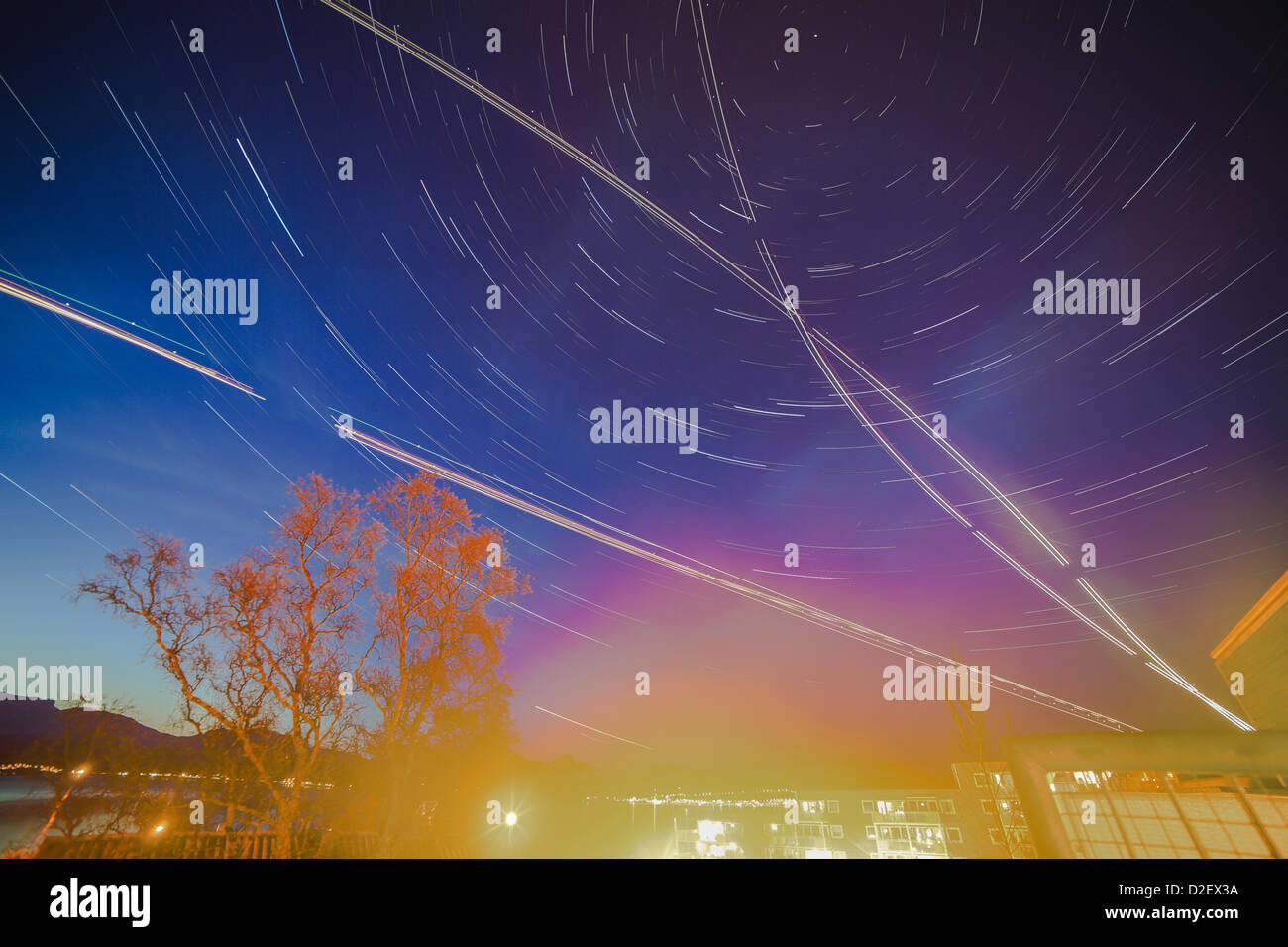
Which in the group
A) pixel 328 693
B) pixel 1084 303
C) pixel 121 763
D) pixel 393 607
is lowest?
pixel 121 763

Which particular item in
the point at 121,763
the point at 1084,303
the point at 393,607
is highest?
the point at 1084,303

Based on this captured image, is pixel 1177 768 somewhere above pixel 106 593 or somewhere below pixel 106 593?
below

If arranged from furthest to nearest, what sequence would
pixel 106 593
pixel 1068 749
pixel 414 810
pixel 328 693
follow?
1. pixel 414 810
2. pixel 328 693
3. pixel 106 593
4. pixel 1068 749

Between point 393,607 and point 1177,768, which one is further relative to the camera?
point 393,607

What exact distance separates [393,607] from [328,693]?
2.79 m
